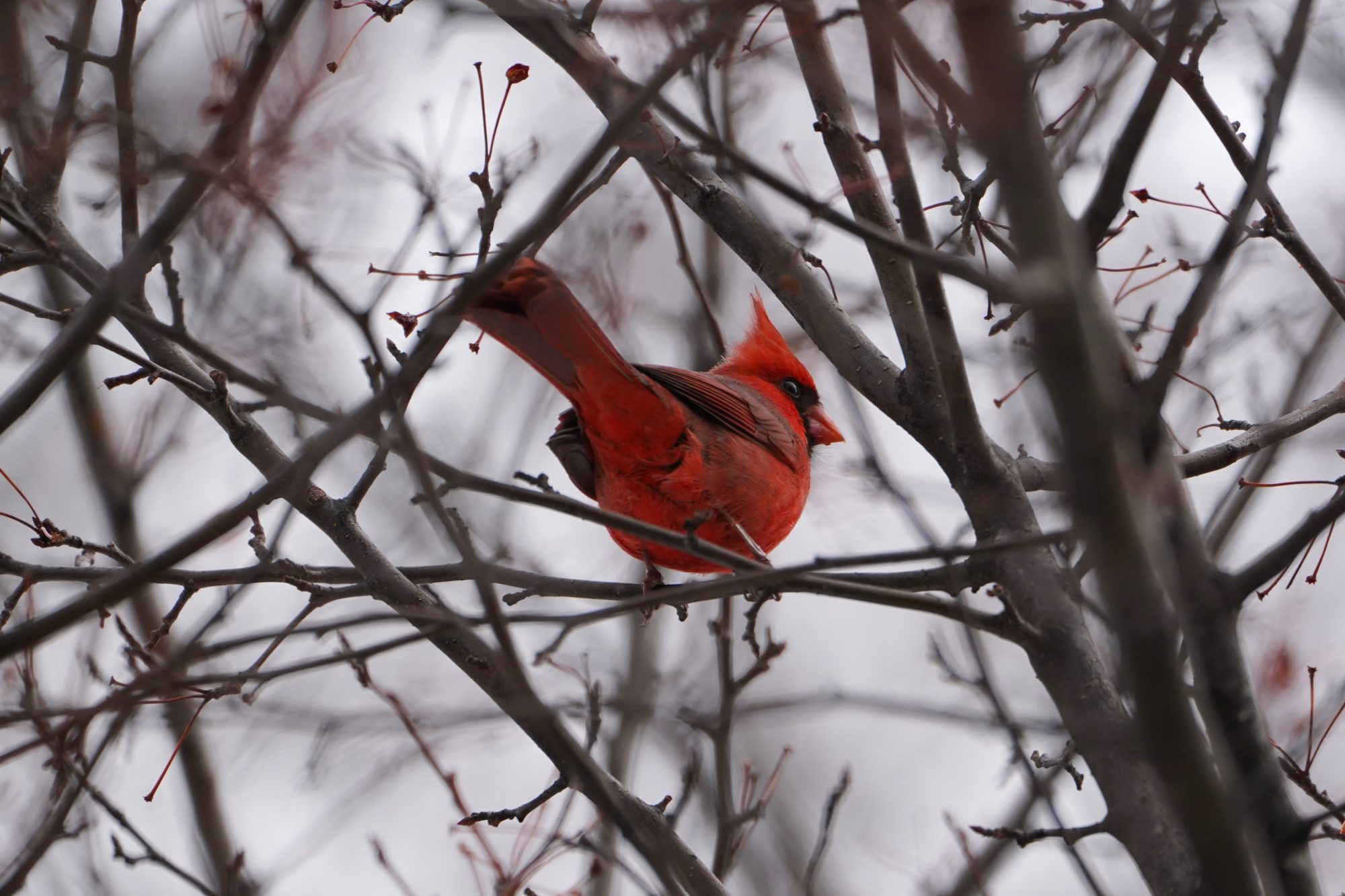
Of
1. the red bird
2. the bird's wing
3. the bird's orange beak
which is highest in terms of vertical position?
the bird's orange beak

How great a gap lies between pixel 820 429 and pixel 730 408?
1.10m

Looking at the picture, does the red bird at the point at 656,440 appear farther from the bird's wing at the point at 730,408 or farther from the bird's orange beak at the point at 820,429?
the bird's orange beak at the point at 820,429

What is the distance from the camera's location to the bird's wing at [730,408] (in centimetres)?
369

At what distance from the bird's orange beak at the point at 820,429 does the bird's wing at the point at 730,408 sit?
663mm

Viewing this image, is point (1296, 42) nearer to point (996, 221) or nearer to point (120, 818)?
point (996, 221)

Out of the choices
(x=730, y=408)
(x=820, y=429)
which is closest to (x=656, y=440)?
(x=730, y=408)

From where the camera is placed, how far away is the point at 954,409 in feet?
7.77

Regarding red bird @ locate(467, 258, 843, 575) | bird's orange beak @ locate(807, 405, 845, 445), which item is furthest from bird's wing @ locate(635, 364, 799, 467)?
bird's orange beak @ locate(807, 405, 845, 445)

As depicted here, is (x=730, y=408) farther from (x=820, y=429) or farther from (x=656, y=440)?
(x=820, y=429)

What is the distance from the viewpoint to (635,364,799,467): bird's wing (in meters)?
3.69

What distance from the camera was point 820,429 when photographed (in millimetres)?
4852

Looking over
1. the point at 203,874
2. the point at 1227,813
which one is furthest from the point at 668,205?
the point at 203,874

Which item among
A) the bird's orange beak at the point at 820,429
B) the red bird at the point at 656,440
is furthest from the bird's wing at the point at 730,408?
the bird's orange beak at the point at 820,429

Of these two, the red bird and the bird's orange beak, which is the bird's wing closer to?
the red bird
